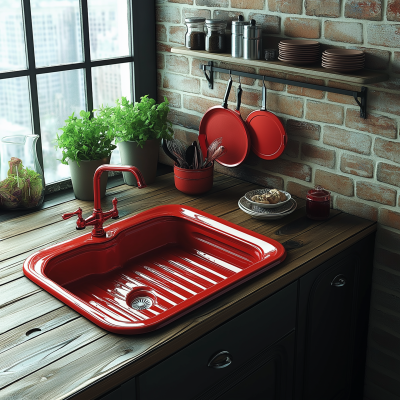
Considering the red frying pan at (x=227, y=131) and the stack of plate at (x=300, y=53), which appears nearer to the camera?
the stack of plate at (x=300, y=53)

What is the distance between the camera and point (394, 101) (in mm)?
1754

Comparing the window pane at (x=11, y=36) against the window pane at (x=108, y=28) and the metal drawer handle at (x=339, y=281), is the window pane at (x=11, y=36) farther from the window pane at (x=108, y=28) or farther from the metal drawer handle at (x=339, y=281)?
the metal drawer handle at (x=339, y=281)

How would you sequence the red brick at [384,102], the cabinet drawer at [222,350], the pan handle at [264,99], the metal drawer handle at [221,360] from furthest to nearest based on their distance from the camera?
the pan handle at [264,99]
the red brick at [384,102]
the metal drawer handle at [221,360]
the cabinet drawer at [222,350]

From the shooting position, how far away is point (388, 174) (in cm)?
184

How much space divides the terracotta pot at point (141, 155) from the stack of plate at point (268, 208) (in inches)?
18.2

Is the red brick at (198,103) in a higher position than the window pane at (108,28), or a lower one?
lower

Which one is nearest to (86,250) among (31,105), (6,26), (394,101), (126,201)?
(126,201)

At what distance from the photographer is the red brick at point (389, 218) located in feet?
6.12

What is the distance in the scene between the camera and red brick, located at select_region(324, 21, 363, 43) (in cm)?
178

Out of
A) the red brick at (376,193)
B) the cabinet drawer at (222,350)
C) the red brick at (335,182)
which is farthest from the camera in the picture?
the red brick at (335,182)

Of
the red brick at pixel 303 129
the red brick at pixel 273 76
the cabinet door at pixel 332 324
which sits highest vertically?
the red brick at pixel 273 76

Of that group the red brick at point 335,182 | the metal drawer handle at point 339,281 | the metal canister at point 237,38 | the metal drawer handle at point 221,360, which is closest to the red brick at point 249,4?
the metal canister at point 237,38

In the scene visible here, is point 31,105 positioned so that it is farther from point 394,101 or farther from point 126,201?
point 394,101

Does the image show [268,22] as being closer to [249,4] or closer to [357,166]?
[249,4]
